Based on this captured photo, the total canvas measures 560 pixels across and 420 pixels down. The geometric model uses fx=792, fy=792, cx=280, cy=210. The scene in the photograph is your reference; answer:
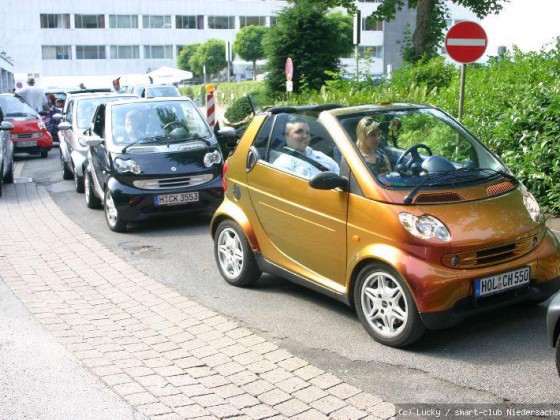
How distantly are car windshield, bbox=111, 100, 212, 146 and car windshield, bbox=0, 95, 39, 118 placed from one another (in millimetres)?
11325

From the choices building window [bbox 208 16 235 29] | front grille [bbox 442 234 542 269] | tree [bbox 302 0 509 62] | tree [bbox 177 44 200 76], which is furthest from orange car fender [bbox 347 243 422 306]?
building window [bbox 208 16 235 29]

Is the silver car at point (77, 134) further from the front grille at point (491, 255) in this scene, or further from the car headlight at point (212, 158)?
the front grille at point (491, 255)

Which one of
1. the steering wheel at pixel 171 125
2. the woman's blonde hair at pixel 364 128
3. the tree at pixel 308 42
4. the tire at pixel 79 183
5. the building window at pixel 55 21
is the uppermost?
the building window at pixel 55 21

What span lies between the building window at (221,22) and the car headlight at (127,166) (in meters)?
91.5

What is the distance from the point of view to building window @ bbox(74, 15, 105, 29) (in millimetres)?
94125

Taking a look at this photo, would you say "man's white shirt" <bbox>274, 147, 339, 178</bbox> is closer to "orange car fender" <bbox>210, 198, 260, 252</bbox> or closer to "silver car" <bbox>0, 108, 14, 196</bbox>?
"orange car fender" <bbox>210, 198, 260, 252</bbox>

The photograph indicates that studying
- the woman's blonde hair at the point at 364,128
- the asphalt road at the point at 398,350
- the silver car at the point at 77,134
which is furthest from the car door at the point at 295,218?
the silver car at the point at 77,134

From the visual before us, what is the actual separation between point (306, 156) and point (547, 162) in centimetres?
431

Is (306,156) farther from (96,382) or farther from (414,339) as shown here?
(96,382)

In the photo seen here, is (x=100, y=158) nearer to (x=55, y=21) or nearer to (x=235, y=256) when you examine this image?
(x=235, y=256)

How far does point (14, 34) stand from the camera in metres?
90.2

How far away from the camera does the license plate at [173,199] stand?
1041 cm

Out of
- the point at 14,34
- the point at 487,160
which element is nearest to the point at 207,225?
the point at 487,160

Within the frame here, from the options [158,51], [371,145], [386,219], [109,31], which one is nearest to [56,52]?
[109,31]
